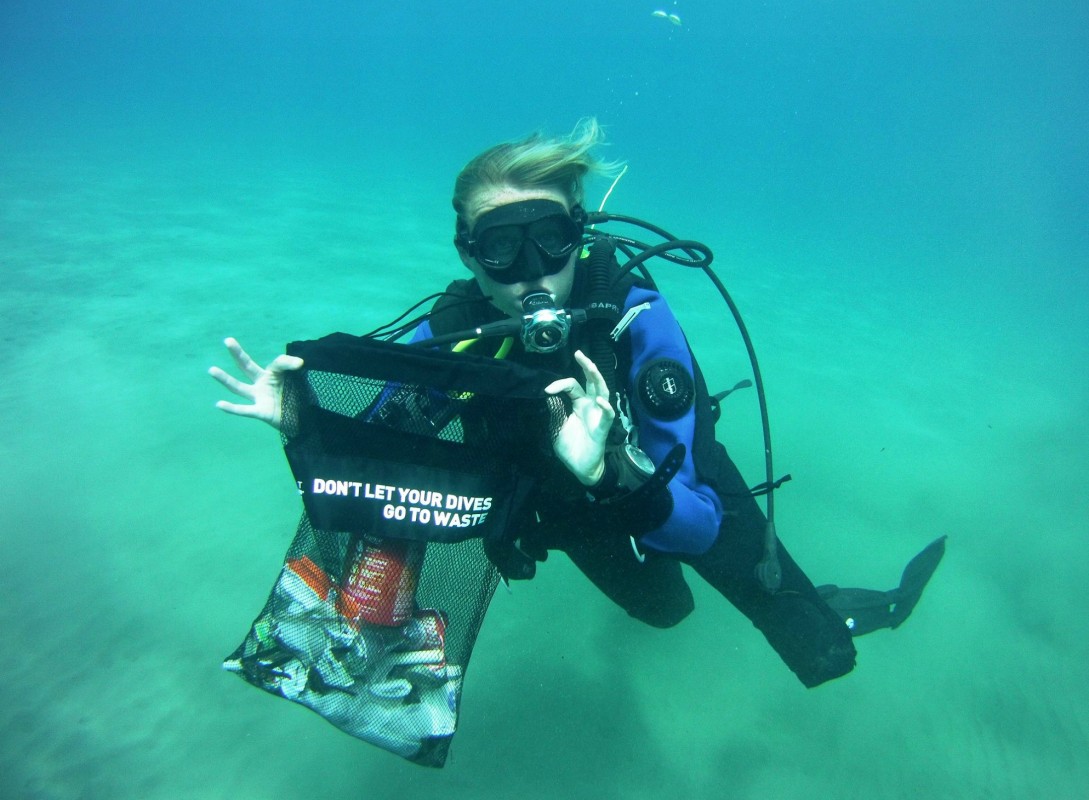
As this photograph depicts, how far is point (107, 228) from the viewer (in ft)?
34.3

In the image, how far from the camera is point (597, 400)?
53.8 inches

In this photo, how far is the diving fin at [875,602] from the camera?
11.7 ft

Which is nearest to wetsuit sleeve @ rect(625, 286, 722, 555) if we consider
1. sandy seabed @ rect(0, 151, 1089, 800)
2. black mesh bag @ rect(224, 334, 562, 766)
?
black mesh bag @ rect(224, 334, 562, 766)

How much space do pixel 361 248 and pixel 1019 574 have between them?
11.9 metres

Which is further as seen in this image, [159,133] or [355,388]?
[159,133]

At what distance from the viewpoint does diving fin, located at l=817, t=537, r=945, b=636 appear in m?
3.56

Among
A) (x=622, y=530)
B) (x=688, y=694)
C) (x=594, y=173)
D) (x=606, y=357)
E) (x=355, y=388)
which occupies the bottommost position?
(x=688, y=694)

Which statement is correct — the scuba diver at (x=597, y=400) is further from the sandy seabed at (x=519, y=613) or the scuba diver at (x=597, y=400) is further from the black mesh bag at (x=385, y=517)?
the sandy seabed at (x=519, y=613)

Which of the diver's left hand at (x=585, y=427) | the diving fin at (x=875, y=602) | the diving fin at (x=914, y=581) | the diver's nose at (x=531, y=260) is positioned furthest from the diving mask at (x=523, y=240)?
the diving fin at (x=914, y=581)

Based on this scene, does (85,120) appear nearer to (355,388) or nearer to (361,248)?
(361,248)

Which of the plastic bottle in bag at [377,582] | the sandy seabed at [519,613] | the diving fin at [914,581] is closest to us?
the plastic bottle in bag at [377,582]

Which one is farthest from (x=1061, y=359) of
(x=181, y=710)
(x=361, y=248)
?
(x=181, y=710)

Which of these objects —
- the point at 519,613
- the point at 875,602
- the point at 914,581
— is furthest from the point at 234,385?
the point at 914,581

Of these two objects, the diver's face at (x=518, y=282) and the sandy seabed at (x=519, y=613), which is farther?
the sandy seabed at (x=519, y=613)
